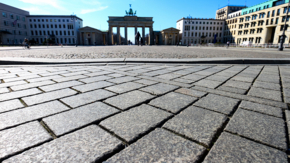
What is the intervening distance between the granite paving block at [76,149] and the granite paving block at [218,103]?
47.2 inches

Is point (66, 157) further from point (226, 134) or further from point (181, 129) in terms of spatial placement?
point (226, 134)

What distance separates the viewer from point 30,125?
1.40 metres

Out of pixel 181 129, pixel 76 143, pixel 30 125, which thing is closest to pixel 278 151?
pixel 181 129

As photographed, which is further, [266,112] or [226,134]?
[266,112]

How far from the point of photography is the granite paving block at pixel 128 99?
1.92 meters

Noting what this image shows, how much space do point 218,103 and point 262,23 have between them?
65.2 m

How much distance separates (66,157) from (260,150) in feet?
4.40

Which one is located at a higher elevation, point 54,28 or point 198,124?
point 54,28

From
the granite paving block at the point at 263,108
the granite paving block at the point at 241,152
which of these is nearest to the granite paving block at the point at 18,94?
the granite paving block at the point at 241,152

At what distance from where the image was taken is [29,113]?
5.39 ft

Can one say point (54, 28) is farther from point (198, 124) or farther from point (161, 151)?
point (161, 151)

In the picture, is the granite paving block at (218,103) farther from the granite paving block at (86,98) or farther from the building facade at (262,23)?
the building facade at (262,23)

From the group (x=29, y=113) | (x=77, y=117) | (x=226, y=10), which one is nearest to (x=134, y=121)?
(x=77, y=117)

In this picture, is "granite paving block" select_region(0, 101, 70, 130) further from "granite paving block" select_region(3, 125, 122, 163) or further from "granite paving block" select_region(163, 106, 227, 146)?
"granite paving block" select_region(163, 106, 227, 146)
